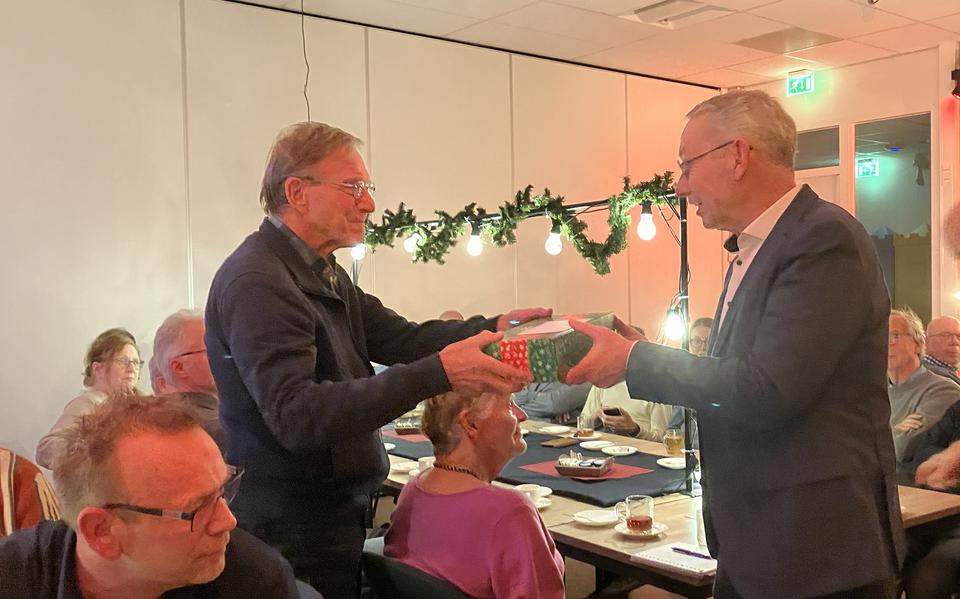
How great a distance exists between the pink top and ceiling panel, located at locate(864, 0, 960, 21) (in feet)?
16.7

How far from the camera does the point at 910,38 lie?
681 cm

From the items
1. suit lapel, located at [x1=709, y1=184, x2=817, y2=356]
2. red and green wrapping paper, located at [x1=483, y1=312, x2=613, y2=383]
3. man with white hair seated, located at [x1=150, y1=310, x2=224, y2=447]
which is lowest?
man with white hair seated, located at [x1=150, y1=310, x2=224, y2=447]

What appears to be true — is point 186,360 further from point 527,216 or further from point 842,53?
point 842,53

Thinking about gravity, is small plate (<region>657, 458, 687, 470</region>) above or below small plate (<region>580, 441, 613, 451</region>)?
above

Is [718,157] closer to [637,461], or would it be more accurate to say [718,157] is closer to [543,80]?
[637,461]

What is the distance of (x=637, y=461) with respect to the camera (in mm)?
3883

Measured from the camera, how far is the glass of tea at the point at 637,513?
2715mm

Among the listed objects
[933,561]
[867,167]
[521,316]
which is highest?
[867,167]

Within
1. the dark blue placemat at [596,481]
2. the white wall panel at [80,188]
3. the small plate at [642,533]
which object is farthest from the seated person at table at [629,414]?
the white wall panel at [80,188]

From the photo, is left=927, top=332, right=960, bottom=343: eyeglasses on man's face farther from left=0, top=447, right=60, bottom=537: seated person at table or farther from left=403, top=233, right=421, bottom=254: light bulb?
left=0, top=447, right=60, bottom=537: seated person at table

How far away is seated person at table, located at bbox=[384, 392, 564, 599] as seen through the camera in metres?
2.11

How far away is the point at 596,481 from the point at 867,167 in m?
5.63

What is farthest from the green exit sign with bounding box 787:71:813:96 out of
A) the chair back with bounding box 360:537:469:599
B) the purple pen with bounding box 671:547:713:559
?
the chair back with bounding box 360:537:469:599

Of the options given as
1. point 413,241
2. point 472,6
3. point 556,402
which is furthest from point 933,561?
point 472,6
